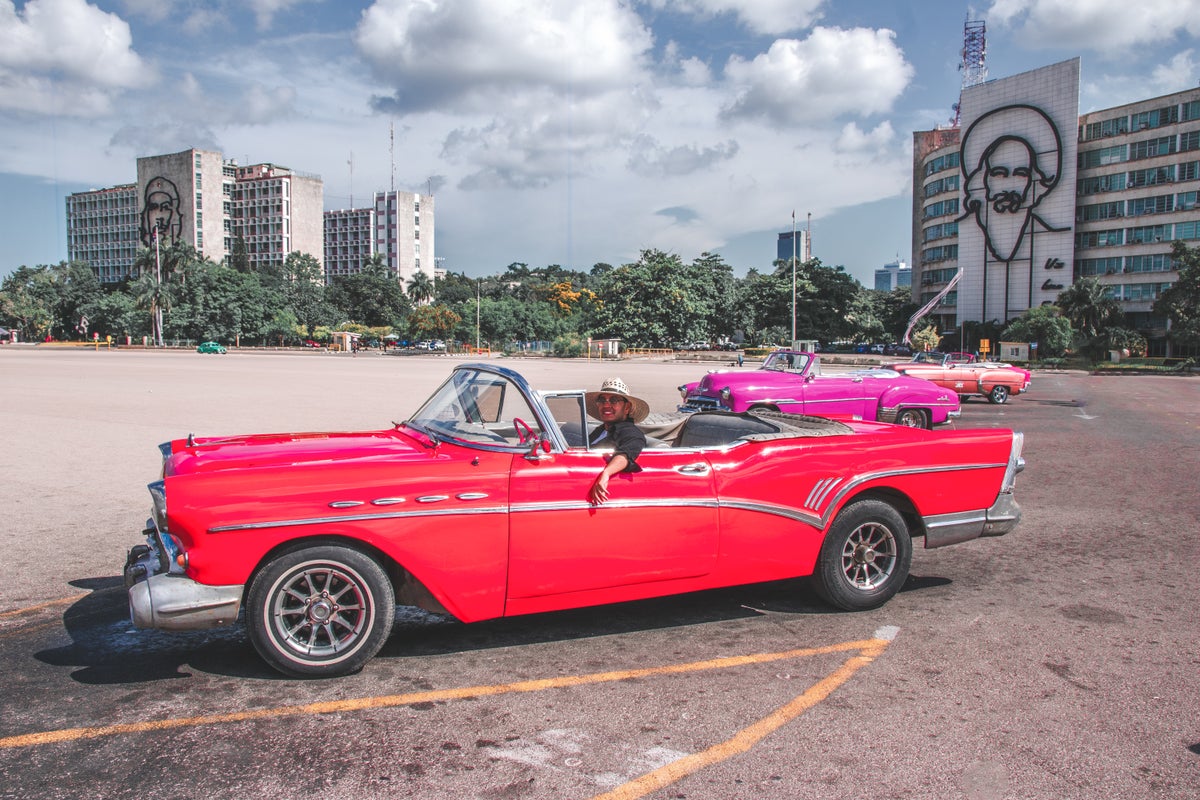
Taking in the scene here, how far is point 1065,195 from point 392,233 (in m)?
131

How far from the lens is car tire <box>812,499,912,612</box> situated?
512cm

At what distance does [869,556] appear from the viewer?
5242 millimetres

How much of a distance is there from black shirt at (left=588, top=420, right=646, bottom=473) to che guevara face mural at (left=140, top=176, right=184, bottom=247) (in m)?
159

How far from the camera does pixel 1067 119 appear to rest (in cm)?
6956

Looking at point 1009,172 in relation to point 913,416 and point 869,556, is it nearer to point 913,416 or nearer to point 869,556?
point 913,416

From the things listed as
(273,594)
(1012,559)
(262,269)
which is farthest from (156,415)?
(262,269)

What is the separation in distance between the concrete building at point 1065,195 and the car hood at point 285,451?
6605 centimetres

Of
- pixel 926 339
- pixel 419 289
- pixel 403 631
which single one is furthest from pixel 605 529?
pixel 419 289

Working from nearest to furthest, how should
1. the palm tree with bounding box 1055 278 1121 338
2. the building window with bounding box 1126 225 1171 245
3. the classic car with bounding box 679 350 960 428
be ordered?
1. the classic car with bounding box 679 350 960 428
2. the palm tree with bounding box 1055 278 1121 338
3. the building window with bounding box 1126 225 1171 245

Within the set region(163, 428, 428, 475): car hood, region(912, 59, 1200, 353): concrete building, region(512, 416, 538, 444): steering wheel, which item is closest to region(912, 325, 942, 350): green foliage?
Result: region(912, 59, 1200, 353): concrete building

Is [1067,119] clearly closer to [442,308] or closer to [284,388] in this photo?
[442,308]

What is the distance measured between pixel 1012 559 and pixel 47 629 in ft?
22.7

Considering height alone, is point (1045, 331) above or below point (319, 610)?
above

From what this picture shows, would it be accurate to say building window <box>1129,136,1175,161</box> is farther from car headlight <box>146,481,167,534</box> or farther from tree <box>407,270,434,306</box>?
tree <box>407,270,434,306</box>
